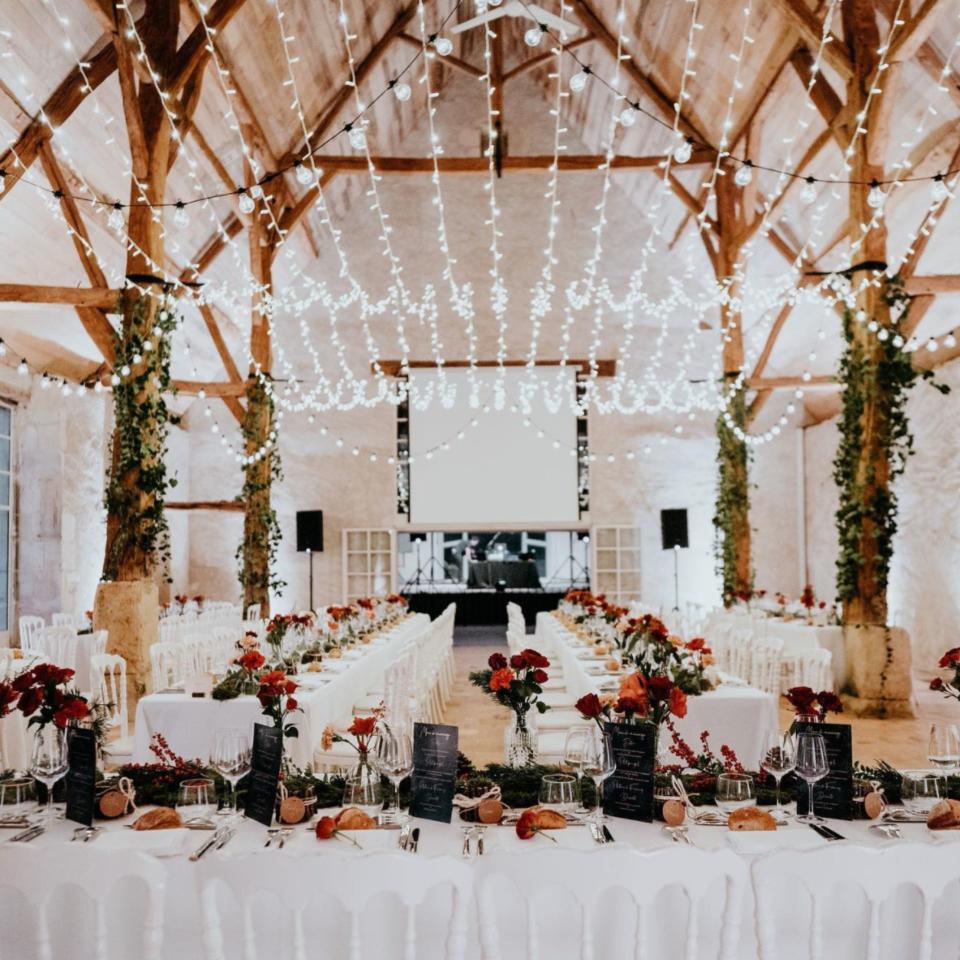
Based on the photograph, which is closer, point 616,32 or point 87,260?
point 87,260

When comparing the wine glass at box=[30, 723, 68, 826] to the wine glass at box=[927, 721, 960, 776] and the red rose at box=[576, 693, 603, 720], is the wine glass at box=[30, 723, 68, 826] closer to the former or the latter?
the red rose at box=[576, 693, 603, 720]

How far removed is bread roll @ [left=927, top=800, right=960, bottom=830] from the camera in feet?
7.37

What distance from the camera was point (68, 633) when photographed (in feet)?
24.5

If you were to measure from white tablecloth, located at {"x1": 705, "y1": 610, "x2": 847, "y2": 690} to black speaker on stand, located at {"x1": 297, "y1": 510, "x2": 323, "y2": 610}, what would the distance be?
19.9 ft

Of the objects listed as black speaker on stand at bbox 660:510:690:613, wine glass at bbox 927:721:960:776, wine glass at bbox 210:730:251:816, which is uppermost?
black speaker on stand at bbox 660:510:690:613

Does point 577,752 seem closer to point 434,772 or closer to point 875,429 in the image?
point 434,772

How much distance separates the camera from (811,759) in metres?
2.35


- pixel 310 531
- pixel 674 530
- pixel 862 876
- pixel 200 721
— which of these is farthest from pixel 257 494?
pixel 862 876

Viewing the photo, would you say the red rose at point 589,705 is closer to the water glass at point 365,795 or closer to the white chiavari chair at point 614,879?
the water glass at point 365,795

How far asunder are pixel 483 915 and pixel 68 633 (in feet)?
21.9

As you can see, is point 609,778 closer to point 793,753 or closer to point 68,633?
point 793,753

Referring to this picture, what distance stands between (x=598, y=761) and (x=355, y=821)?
0.61m

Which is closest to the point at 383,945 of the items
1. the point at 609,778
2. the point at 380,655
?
the point at 609,778

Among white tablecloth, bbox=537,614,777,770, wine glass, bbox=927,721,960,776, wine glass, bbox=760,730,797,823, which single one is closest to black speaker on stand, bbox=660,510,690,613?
white tablecloth, bbox=537,614,777,770
